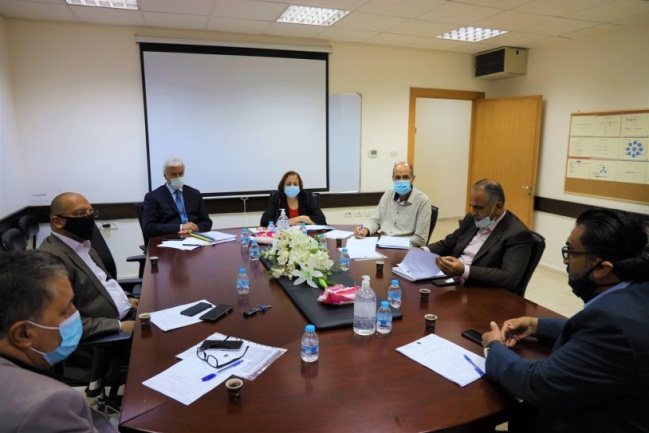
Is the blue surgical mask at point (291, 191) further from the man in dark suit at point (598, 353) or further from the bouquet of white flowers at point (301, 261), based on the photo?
the man in dark suit at point (598, 353)

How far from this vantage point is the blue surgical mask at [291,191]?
365 cm

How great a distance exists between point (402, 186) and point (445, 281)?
133 centimetres

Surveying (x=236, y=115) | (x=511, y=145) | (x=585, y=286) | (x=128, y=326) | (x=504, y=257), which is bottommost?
(x=128, y=326)

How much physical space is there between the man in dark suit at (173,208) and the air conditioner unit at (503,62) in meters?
3.96

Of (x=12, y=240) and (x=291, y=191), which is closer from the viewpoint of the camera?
(x=12, y=240)

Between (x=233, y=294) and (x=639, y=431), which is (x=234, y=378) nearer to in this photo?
(x=233, y=294)

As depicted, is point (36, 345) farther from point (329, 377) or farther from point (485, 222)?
point (485, 222)

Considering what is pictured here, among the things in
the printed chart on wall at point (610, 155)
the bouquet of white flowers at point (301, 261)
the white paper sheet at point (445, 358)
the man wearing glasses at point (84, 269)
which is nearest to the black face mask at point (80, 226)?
the man wearing glasses at point (84, 269)

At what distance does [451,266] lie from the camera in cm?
203

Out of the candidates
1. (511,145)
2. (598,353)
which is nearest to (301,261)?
(598,353)

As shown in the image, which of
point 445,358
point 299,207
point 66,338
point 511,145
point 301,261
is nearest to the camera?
point 66,338

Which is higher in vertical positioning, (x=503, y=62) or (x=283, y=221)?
(x=503, y=62)

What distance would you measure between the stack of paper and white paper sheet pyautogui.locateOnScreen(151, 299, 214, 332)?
1089 mm

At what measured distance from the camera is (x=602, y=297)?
1.10 metres
